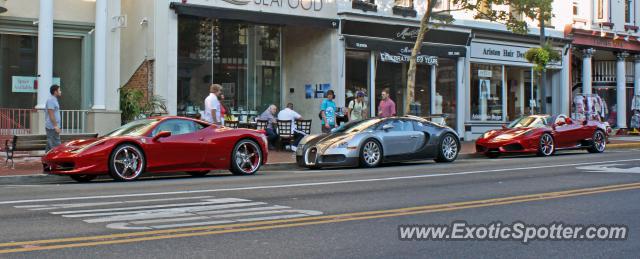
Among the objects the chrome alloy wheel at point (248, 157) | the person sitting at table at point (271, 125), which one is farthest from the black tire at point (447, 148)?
the person sitting at table at point (271, 125)

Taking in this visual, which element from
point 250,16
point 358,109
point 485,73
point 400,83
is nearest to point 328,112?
point 358,109

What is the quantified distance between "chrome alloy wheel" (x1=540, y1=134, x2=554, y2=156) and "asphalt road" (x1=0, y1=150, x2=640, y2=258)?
248 inches

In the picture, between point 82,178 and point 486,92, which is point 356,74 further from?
point 82,178

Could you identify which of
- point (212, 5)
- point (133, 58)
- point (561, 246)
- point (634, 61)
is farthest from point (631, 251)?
point (634, 61)

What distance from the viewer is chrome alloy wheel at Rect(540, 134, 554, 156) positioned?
2005cm

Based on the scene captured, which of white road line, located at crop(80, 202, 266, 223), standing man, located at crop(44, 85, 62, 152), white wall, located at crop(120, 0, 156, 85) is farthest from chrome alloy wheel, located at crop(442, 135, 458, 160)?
white road line, located at crop(80, 202, 266, 223)

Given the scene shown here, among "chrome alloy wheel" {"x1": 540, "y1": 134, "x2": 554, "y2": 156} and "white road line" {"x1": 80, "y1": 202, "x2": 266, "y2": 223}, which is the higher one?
"chrome alloy wheel" {"x1": 540, "y1": 134, "x2": 554, "y2": 156}

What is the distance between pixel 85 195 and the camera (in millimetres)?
10492

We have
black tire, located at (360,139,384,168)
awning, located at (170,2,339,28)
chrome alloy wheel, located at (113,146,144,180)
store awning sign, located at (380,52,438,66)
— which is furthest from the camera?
store awning sign, located at (380,52,438,66)

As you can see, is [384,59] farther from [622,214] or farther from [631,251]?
[631,251]

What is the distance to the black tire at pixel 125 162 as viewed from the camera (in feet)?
42.9

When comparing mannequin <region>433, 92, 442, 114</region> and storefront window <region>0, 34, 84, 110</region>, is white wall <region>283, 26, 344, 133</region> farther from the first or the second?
storefront window <region>0, 34, 84, 110</region>

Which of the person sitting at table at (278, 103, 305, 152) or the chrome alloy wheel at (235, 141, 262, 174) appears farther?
the person sitting at table at (278, 103, 305, 152)

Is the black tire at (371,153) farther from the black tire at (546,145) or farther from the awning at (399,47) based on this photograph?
the awning at (399,47)
